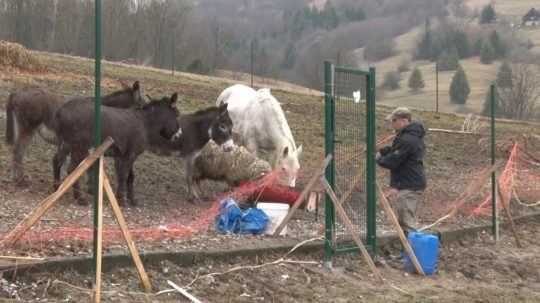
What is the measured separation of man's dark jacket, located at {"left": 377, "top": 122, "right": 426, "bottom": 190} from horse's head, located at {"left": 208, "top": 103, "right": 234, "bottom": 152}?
3.41 metres

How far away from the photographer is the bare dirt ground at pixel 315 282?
7.23 metres

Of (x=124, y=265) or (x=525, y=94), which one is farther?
(x=525, y=94)

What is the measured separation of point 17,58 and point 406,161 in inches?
502

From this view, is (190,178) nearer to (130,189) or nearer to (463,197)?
(130,189)

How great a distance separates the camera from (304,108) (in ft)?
80.9

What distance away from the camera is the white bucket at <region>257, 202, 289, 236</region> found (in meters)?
10.4

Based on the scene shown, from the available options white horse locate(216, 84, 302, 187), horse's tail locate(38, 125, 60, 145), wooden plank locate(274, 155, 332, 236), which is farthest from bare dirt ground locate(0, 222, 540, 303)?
horse's tail locate(38, 125, 60, 145)

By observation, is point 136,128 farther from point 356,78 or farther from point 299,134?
point 299,134

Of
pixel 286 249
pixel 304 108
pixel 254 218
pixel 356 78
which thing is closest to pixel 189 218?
Result: pixel 254 218

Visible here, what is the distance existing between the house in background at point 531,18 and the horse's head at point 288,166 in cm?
12768

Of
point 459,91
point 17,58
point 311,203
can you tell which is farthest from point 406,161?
point 459,91

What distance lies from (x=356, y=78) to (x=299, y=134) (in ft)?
32.2

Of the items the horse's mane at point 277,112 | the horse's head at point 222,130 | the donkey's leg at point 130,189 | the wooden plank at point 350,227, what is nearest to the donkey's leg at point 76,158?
the donkey's leg at point 130,189

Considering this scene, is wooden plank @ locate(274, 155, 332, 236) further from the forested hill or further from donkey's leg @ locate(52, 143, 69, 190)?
the forested hill
